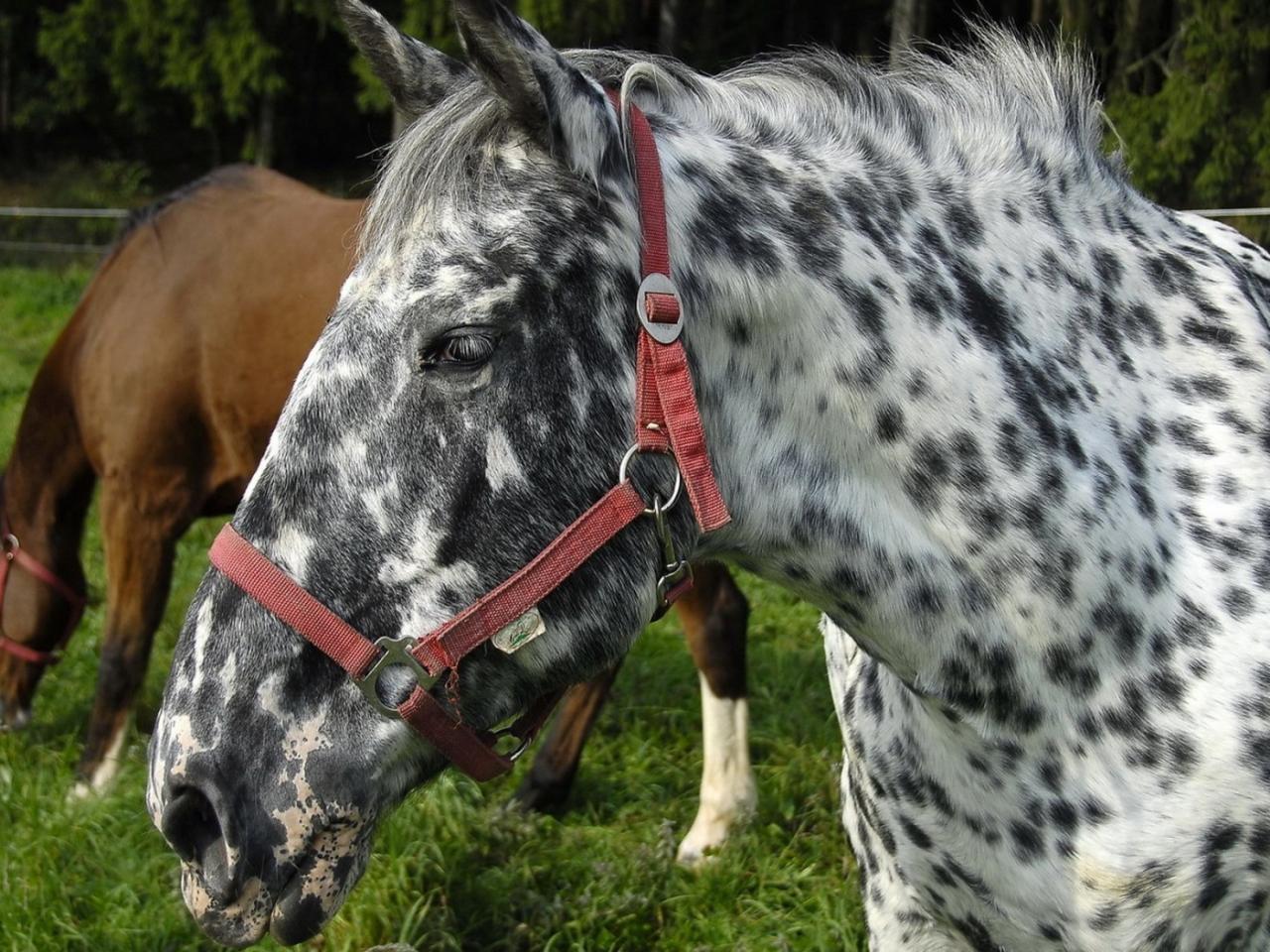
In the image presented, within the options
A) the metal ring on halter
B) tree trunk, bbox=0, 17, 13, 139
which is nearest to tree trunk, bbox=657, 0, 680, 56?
the metal ring on halter

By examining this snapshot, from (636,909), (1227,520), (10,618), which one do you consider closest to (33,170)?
(10,618)

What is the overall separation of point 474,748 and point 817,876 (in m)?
1.97

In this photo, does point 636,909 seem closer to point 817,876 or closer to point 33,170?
point 817,876

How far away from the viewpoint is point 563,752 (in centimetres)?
389

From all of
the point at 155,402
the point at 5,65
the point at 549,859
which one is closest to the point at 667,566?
the point at 549,859

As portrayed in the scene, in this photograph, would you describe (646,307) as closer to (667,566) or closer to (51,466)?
(667,566)

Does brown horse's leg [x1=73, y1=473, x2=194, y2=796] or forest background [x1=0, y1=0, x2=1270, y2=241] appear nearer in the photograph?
brown horse's leg [x1=73, y1=473, x2=194, y2=796]

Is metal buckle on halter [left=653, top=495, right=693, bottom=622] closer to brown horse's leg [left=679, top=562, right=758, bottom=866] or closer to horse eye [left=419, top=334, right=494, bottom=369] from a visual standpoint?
horse eye [left=419, top=334, right=494, bottom=369]

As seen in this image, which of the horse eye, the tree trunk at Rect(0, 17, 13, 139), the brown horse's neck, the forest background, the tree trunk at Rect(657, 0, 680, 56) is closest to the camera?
the horse eye

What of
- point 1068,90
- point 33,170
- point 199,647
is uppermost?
point 1068,90

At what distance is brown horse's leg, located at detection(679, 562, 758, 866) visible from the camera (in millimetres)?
3727

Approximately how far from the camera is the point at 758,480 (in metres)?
1.69

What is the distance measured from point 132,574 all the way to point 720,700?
6.83ft

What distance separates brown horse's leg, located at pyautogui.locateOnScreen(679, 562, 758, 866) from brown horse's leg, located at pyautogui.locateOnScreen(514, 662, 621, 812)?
292 mm
